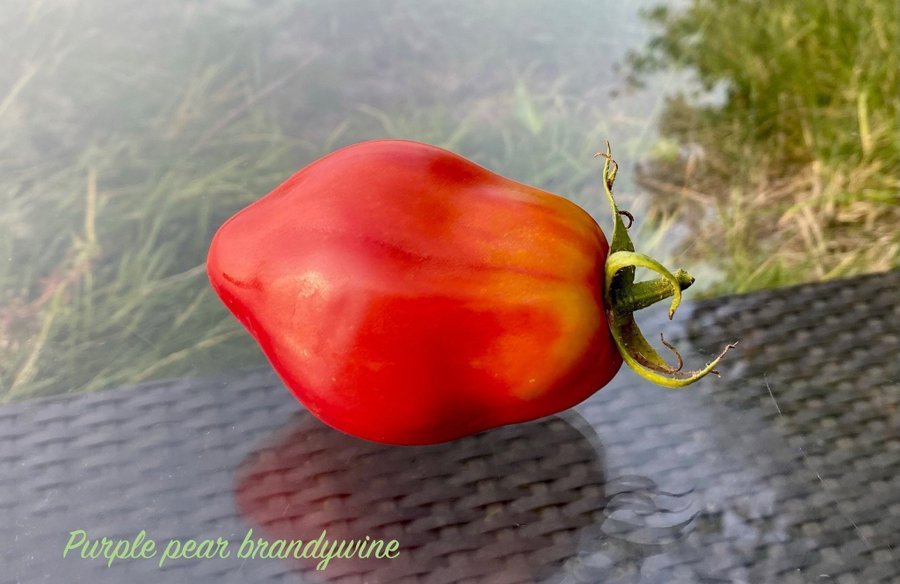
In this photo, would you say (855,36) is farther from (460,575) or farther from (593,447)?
(460,575)

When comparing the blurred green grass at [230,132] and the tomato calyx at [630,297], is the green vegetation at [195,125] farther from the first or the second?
the tomato calyx at [630,297]

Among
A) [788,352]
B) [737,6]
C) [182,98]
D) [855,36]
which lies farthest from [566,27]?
[788,352]

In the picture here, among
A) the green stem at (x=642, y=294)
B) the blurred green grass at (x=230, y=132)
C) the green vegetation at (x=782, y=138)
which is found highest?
the green stem at (x=642, y=294)

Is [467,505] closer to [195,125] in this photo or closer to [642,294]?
[642,294]

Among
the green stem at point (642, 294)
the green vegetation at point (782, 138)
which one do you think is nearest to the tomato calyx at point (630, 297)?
the green stem at point (642, 294)

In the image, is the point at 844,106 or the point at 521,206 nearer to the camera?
the point at 521,206

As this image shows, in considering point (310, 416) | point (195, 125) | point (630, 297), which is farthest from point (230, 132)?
point (630, 297)
